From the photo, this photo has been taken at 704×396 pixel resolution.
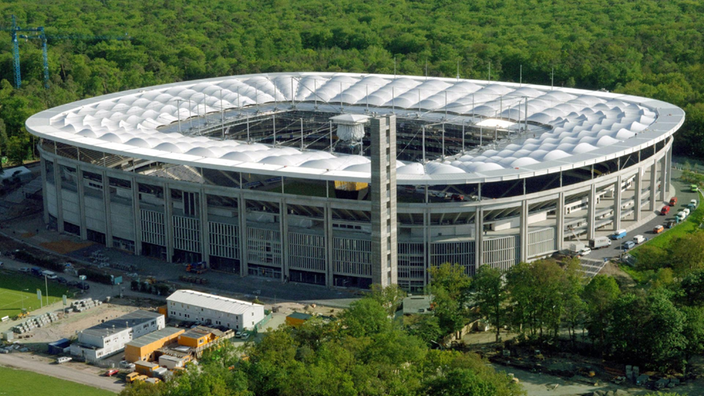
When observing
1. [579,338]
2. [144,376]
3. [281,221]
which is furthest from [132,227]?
[579,338]

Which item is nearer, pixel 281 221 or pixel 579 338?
pixel 579 338

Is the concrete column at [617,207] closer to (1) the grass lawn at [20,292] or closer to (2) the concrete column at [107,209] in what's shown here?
(2) the concrete column at [107,209]

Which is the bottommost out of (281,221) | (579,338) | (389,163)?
(579,338)

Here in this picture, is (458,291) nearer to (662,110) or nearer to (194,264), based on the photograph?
(194,264)

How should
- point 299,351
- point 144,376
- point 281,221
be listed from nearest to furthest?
point 299,351 → point 144,376 → point 281,221

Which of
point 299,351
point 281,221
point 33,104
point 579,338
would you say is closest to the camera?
point 299,351

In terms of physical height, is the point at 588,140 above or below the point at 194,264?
above

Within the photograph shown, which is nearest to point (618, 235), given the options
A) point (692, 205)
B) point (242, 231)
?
point (692, 205)
